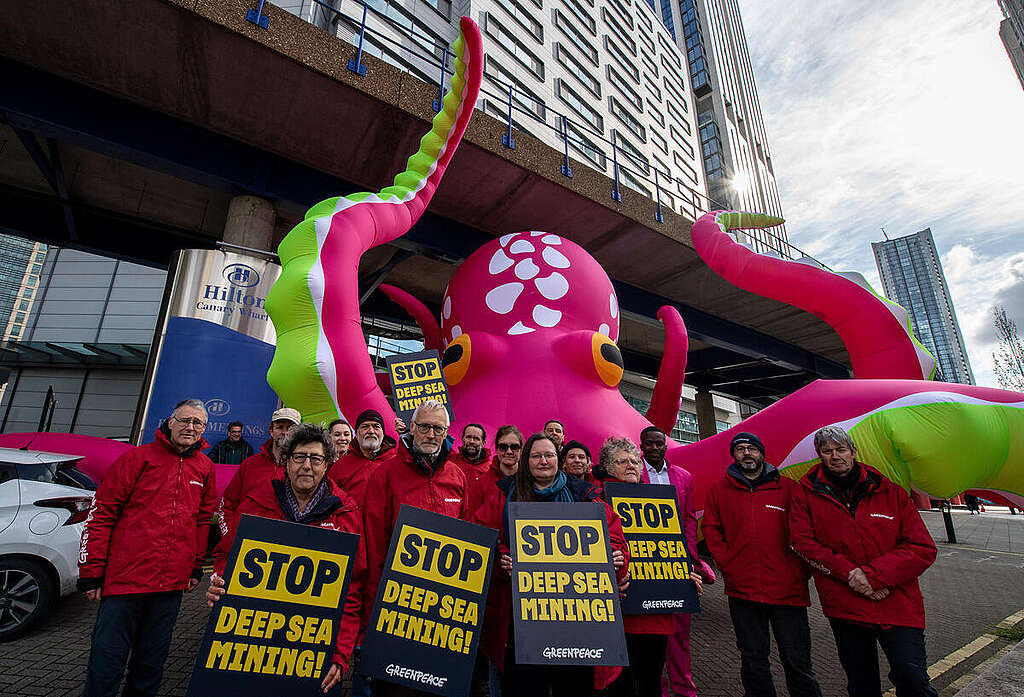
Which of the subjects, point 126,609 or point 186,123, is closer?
point 126,609

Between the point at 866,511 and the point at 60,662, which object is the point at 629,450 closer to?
the point at 866,511

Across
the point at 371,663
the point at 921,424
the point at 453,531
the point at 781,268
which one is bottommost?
the point at 371,663

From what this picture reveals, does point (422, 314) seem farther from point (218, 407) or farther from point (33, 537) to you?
point (33, 537)

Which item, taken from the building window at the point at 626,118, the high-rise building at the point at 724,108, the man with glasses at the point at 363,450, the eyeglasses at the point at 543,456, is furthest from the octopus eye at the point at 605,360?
the high-rise building at the point at 724,108

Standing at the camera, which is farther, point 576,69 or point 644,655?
point 576,69

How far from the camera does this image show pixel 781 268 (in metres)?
5.04

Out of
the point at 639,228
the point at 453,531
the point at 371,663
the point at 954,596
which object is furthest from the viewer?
the point at 639,228

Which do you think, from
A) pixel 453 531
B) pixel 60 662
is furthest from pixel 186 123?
pixel 453 531

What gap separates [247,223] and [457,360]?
4.05 metres

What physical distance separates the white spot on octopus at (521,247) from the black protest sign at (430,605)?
3.94m

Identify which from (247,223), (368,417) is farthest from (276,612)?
(247,223)

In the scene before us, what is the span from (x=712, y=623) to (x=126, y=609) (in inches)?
185

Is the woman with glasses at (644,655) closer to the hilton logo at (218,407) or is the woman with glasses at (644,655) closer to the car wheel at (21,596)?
the car wheel at (21,596)

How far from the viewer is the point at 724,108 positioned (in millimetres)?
54250
